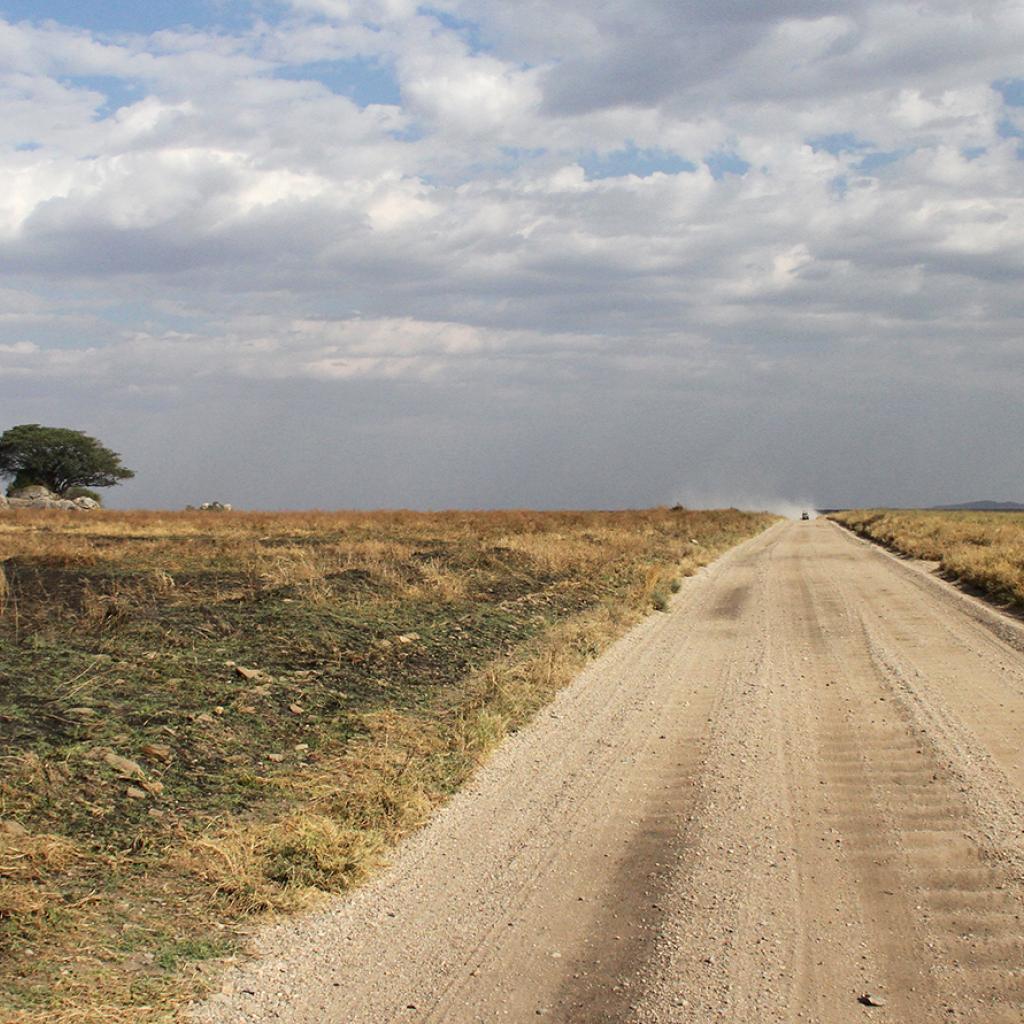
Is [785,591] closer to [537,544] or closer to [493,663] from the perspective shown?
[537,544]

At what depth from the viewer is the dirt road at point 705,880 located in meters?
4.43

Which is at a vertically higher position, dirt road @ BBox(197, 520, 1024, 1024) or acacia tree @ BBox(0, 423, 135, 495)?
acacia tree @ BBox(0, 423, 135, 495)

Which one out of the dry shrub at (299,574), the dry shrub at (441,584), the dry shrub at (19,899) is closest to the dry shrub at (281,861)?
the dry shrub at (19,899)

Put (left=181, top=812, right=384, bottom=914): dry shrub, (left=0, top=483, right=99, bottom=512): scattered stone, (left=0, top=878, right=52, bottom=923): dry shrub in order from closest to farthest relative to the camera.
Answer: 1. (left=0, top=878, right=52, bottom=923): dry shrub
2. (left=181, top=812, right=384, bottom=914): dry shrub
3. (left=0, top=483, right=99, bottom=512): scattered stone

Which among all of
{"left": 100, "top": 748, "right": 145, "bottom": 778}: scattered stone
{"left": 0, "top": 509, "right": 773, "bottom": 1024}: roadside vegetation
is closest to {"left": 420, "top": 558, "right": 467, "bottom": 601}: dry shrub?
{"left": 0, "top": 509, "right": 773, "bottom": 1024}: roadside vegetation

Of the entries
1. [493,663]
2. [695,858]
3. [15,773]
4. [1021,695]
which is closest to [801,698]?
[1021,695]

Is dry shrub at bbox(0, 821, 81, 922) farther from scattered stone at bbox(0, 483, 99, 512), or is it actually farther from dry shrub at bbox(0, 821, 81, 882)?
scattered stone at bbox(0, 483, 99, 512)

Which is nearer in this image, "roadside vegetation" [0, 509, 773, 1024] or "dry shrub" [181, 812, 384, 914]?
"roadside vegetation" [0, 509, 773, 1024]

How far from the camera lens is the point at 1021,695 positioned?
10.7 meters

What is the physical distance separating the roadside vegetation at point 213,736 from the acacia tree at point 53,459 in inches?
2433

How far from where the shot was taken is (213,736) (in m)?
8.29

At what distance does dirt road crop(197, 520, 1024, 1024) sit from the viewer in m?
4.43

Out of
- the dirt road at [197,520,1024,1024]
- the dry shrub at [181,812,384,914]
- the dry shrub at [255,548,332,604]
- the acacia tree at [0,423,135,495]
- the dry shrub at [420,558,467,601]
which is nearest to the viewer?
the dirt road at [197,520,1024,1024]

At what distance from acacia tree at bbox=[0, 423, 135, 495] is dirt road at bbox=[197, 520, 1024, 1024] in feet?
243
